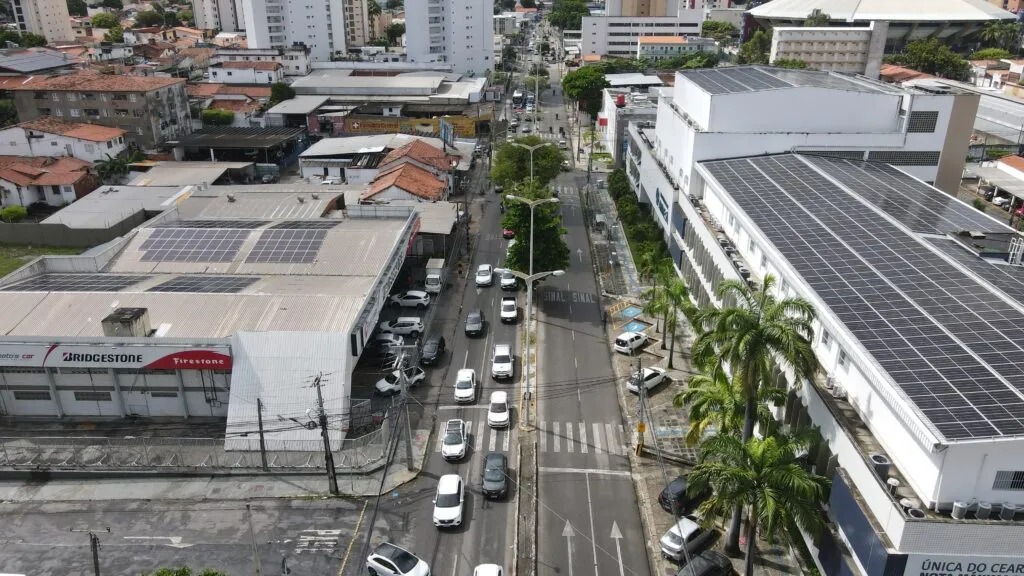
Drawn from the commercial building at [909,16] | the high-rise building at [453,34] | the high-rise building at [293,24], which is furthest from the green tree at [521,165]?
the commercial building at [909,16]

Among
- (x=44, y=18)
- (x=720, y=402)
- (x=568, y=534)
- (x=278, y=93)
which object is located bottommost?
(x=568, y=534)

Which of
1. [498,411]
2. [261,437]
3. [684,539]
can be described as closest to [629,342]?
[498,411]

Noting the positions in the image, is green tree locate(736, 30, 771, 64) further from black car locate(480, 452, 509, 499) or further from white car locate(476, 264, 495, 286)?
black car locate(480, 452, 509, 499)

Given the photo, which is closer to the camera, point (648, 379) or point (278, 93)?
point (648, 379)

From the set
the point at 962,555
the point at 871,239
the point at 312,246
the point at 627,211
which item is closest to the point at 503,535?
the point at 962,555

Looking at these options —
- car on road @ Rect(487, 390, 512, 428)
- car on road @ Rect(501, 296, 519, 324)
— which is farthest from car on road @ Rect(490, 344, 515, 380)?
car on road @ Rect(501, 296, 519, 324)

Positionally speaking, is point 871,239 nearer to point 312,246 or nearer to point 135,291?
point 312,246

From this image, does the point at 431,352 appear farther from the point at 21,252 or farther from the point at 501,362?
the point at 21,252
